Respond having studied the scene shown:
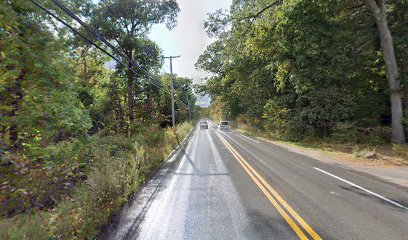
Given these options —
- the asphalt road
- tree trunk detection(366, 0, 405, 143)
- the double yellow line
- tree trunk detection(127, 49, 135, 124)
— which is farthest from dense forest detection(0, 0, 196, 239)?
tree trunk detection(366, 0, 405, 143)

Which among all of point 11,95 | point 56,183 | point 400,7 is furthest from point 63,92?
point 400,7

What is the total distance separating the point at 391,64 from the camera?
11.9 metres

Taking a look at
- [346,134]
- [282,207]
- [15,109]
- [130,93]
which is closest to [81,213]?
[15,109]

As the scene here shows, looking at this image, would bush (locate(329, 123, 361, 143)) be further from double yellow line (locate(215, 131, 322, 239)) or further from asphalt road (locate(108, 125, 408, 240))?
double yellow line (locate(215, 131, 322, 239))

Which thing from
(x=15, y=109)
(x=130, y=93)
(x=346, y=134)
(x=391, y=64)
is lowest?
(x=346, y=134)

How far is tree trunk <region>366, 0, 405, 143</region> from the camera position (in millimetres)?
Answer: 11602

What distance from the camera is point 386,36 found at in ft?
38.2

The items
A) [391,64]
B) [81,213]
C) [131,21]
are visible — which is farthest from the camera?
[131,21]

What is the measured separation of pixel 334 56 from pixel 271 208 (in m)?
14.6

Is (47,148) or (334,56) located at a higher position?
(334,56)

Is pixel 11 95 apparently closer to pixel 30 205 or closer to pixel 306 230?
pixel 30 205

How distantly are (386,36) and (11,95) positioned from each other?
18302 millimetres

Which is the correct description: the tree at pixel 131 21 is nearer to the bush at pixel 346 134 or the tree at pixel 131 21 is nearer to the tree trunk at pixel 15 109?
the tree trunk at pixel 15 109

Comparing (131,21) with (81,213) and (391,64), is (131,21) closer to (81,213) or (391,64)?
(81,213)
